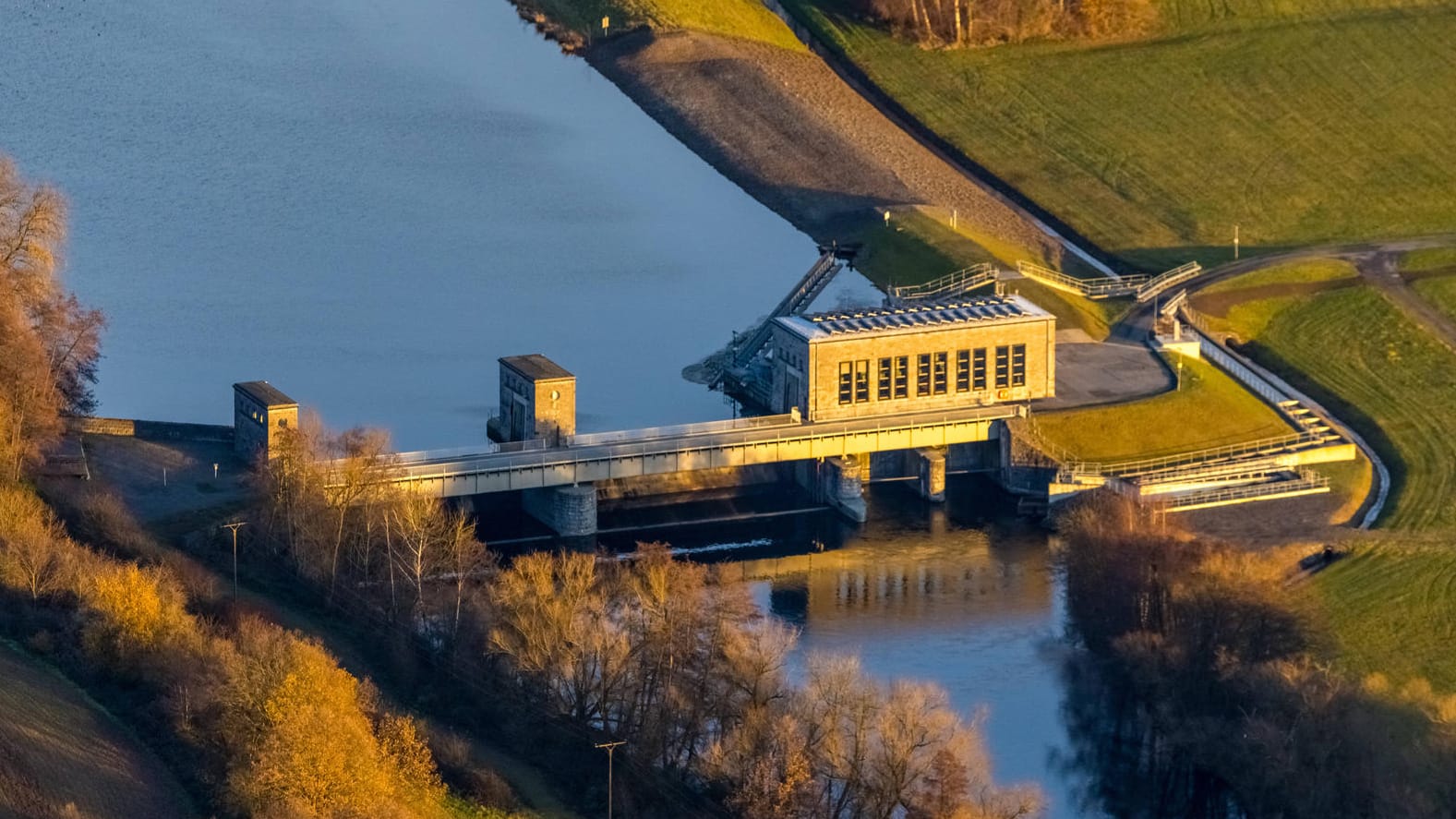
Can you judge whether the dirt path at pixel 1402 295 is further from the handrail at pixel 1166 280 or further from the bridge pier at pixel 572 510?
the bridge pier at pixel 572 510

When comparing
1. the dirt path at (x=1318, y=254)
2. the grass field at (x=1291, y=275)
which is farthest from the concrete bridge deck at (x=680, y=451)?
the grass field at (x=1291, y=275)

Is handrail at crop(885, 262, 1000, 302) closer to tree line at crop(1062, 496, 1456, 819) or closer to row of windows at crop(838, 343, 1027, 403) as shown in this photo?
row of windows at crop(838, 343, 1027, 403)

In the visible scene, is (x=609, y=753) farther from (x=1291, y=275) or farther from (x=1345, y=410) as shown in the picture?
(x=1291, y=275)

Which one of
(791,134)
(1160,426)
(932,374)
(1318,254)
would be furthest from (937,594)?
(791,134)

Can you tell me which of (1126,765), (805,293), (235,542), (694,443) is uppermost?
(805,293)

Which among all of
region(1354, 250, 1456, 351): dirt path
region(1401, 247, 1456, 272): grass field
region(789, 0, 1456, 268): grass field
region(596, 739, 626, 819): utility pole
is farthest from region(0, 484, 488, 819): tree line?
region(1401, 247, 1456, 272): grass field

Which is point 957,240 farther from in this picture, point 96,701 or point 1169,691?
point 96,701
